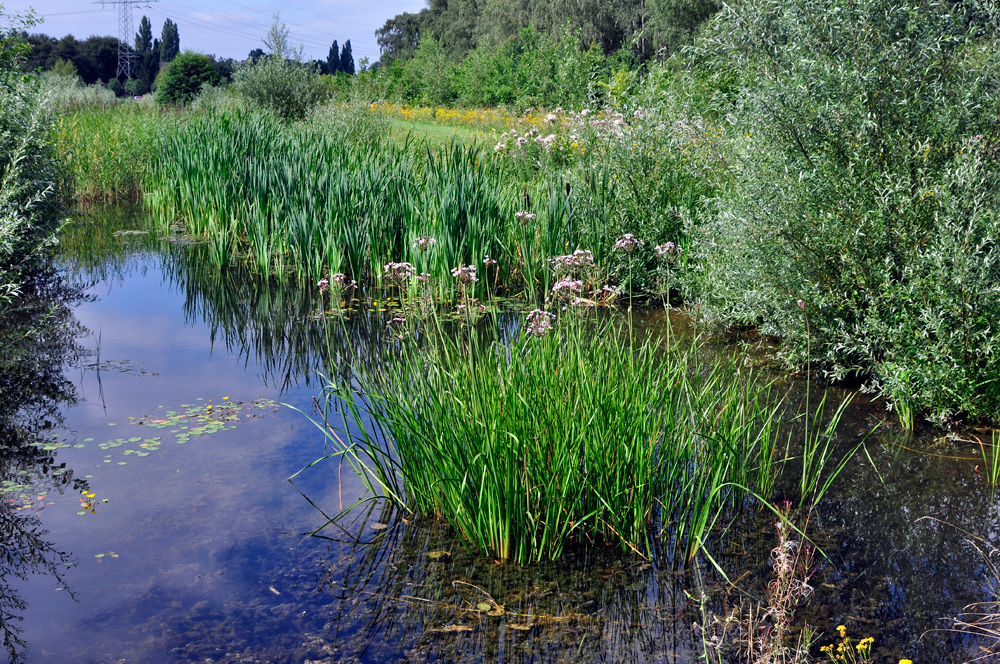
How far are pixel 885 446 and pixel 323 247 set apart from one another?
5.65m

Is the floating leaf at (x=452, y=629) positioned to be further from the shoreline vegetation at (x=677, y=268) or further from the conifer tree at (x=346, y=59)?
the conifer tree at (x=346, y=59)

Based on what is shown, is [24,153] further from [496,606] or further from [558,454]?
[496,606]

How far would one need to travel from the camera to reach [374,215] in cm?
757

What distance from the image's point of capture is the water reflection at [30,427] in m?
3.20

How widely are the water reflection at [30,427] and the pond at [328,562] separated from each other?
17mm

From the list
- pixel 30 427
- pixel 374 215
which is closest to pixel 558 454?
pixel 30 427

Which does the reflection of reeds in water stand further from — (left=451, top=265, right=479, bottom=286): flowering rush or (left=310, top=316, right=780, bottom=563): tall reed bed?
(left=451, top=265, right=479, bottom=286): flowering rush

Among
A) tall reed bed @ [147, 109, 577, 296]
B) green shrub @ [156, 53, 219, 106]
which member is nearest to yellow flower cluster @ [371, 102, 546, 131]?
tall reed bed @ [147, 109, 577, 296]

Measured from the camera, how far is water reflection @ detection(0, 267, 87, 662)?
320 centimetres

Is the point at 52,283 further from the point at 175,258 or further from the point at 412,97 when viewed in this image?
the point at 412,97

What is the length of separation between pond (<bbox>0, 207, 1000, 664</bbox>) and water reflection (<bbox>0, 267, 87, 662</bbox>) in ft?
0.06

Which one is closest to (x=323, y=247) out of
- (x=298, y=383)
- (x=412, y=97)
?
(x=298, y=383)

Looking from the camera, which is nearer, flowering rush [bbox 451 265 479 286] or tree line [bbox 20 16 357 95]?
flowering rush [bbox 451 265 479 286]

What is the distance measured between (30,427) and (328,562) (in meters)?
2.78
